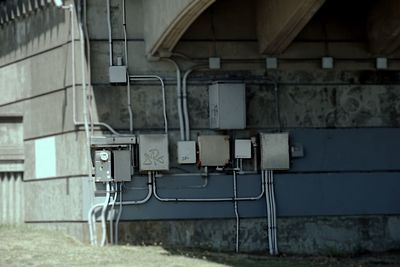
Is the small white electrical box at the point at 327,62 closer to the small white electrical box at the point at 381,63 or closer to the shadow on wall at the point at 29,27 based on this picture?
the small white electrical box at the point at 381,63

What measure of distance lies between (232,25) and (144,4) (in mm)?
1976

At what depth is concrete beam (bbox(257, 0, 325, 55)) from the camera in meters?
15.6

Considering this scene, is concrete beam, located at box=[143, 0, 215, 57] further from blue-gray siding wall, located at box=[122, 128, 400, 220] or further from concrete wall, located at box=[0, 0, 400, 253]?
blue-gray siding wall, located at box=[122, 128, 400, 220]

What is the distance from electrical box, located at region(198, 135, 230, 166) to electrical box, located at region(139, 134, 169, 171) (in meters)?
0.77

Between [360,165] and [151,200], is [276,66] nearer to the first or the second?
[360,165]

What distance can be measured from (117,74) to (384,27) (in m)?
5.84

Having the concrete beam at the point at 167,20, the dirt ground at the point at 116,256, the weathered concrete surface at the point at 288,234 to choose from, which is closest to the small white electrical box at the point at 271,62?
the concrete beam at the point at 167,20

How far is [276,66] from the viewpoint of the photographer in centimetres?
1738

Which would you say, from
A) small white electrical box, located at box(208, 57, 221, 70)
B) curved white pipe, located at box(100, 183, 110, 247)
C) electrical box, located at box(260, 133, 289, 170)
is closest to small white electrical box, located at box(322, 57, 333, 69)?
electrical box, located at box(260, 133, 289, 170)

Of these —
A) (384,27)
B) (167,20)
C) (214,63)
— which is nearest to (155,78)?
(214,63)

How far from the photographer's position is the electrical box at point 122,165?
16438 mm

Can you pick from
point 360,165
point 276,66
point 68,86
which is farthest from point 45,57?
point 360,165

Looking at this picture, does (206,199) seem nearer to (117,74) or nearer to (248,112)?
(248,112)

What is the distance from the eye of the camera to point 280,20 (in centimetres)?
1622
